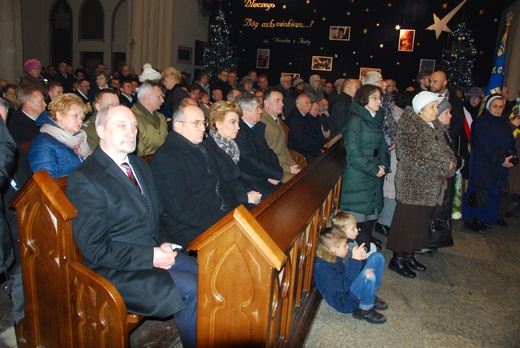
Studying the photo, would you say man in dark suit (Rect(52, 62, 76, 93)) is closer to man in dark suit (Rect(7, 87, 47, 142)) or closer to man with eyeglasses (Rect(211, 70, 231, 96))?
man with eyeglasses (Rect(211, 70, 231, 96))

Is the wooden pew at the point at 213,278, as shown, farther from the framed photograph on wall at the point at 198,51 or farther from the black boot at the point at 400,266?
the framed photograph on wall at the point at 198,51

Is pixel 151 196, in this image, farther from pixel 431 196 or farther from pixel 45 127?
pixel 431 196

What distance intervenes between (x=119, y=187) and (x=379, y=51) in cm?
1447

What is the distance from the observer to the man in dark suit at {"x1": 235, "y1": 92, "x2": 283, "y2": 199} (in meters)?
4.01

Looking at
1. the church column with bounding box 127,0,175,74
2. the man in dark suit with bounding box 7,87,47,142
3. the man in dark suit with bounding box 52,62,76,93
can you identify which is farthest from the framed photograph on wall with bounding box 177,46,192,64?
the man in dark suit with bounding box 7,87,47,142

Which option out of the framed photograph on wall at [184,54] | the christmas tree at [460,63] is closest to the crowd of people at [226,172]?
the christmas tree at [460,63]

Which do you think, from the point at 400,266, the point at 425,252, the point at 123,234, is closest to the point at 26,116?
the point at 123,234

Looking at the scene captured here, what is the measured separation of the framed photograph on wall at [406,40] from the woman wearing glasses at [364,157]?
463 inches

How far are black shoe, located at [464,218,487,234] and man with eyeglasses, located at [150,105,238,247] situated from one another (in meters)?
3.99

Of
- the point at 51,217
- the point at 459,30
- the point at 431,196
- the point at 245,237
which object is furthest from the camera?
the point at 459,30

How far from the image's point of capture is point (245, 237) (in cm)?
170

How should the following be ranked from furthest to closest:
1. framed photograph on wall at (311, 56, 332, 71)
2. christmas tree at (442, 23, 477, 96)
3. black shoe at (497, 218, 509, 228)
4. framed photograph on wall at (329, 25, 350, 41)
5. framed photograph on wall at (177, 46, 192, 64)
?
framed photograph on wall at (311, 56, 332, 71) < framed photograph on wall at (177, 46, 192, 64) < framed photograph on wall at (329, 25, 350, 41) < christmas tree at (442, 23, 477, 96) < black shoe at (497, 218, 509, 228)

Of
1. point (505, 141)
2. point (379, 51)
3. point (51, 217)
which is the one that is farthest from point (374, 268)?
point (379, 51)

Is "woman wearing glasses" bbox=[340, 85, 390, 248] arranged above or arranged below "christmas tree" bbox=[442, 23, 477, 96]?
below
